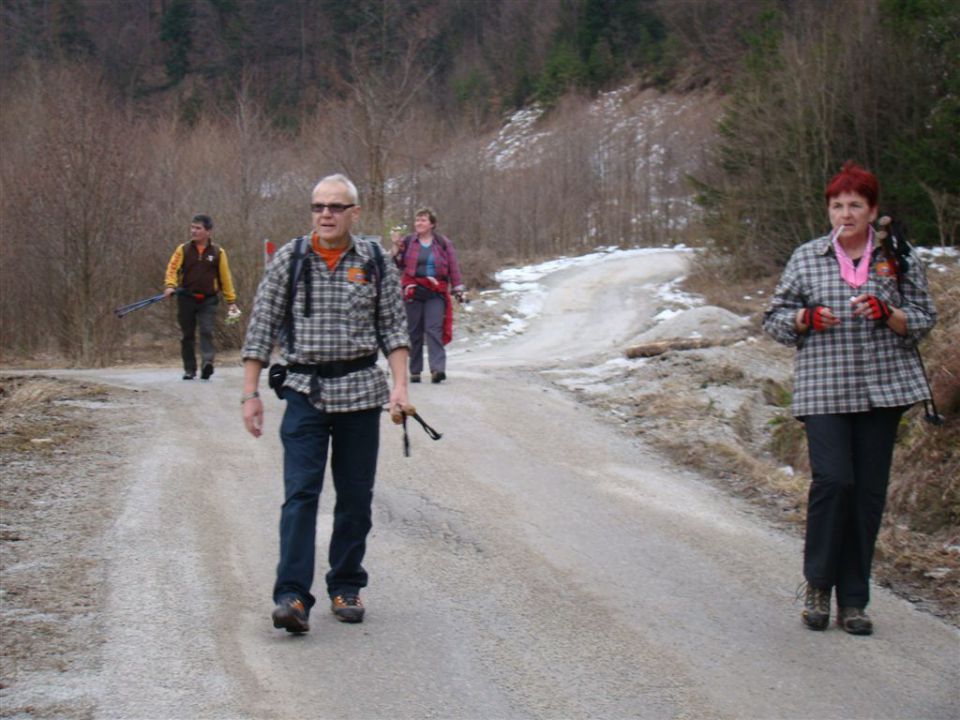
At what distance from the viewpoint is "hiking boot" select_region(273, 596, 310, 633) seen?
5535mm

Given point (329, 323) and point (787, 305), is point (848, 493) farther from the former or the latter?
point (329, 323)

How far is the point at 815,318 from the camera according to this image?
5836mm

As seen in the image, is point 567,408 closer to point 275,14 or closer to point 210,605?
point 210,605

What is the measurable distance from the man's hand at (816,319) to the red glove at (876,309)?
0.16 meters

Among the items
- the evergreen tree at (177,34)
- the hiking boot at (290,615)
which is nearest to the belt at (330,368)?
the hiking boot at (290,615)

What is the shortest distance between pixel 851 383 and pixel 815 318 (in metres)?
0.36

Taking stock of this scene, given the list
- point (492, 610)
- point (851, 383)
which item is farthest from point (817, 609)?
point (492, 610)

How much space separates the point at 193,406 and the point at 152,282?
514 inches

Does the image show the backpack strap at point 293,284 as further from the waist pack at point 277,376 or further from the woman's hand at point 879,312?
the woman's hand at point 879,312

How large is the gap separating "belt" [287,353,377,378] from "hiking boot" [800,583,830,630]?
2.43 meters

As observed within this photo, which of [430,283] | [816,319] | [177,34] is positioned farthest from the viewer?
[177,34]

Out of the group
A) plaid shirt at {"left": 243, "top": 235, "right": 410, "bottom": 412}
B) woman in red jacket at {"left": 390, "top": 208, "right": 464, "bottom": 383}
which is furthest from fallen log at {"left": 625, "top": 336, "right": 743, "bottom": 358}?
plaid shirt at {"left": 243, "top": 235, "right": 410, "bottom": 412}

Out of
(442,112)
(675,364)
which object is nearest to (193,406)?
(675,364)

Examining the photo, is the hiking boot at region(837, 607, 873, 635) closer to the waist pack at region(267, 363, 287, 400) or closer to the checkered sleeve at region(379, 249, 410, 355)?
the checkered sleeve at region(379, 249, 410, 355)
